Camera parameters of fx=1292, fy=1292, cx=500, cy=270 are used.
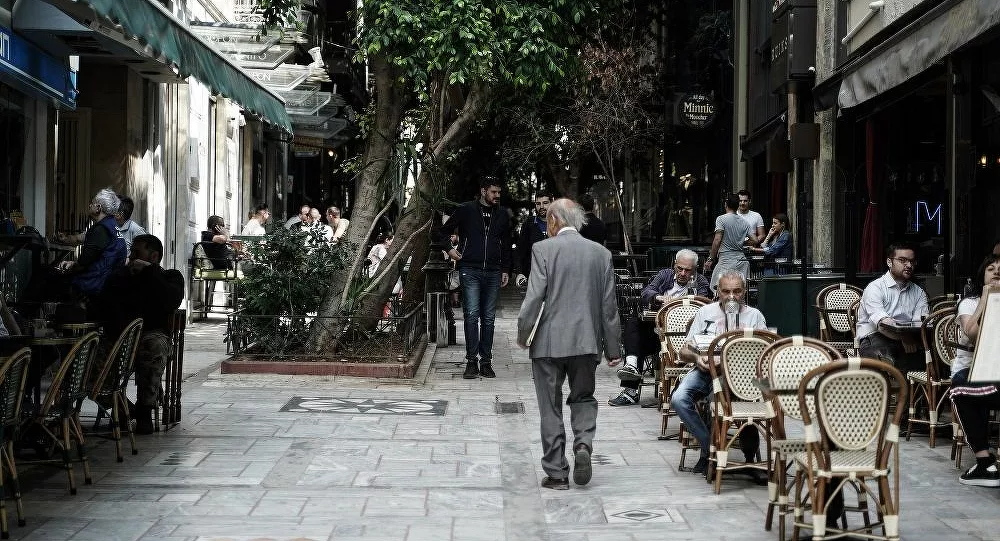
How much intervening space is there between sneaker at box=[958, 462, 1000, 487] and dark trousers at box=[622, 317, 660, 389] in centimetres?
404

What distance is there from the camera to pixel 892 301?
973 cm

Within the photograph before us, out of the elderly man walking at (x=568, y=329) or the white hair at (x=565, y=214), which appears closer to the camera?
the elderly man walking at (x=568, y=329)

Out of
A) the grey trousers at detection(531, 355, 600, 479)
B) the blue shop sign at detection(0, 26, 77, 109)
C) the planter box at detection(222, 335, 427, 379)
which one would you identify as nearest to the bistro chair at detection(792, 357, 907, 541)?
the grey trousers at detection(531, 355, 600, 479)

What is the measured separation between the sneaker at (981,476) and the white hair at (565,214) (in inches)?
112

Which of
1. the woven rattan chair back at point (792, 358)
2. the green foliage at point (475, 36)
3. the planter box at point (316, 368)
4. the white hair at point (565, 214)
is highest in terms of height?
the green foliage at point (475, 36)

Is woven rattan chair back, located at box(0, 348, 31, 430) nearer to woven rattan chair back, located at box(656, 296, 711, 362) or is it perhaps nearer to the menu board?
the menu board

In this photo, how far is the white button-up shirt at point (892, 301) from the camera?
9680mm

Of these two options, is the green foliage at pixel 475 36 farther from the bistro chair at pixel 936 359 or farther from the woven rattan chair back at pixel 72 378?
the woven rattan chair back at pixel 72 378

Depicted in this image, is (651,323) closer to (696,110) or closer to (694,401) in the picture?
(694,401)

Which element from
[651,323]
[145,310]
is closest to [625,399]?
[651,323]

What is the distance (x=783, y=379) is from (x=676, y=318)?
364cm

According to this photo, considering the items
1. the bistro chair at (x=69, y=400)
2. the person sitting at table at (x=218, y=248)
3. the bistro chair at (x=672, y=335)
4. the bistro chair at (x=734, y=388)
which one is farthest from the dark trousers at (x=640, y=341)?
the person sitting at table at (x=218, y=248)

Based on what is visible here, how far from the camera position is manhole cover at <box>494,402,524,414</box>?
36.5ft

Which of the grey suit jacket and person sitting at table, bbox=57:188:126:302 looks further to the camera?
person sitting at table, bbox=57:188:126:302
